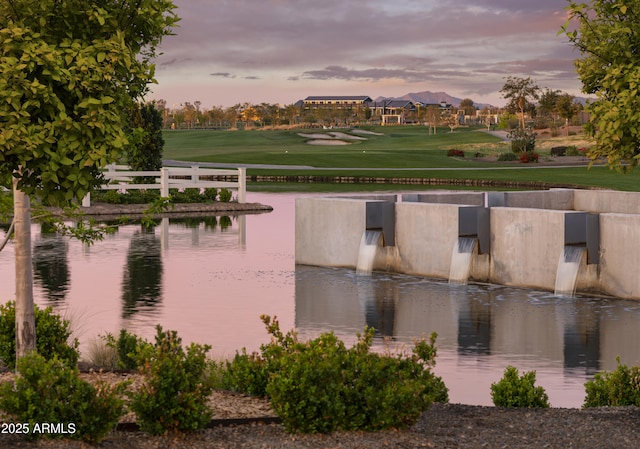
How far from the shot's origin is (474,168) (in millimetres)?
71812

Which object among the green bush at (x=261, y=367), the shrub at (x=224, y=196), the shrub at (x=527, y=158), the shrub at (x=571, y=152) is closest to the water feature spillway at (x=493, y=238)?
the green bush at (x=261, y=367)

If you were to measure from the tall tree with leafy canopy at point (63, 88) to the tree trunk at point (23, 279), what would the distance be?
0.54 m

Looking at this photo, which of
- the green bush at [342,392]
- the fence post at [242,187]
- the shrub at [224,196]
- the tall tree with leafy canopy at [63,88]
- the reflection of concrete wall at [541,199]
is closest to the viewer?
the green bush at [342,392]

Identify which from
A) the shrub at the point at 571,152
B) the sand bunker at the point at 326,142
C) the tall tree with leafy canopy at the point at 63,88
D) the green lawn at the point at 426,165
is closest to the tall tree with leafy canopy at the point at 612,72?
the tall tree with leafy canopy at the point at 63,88

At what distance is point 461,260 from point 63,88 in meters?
13.1

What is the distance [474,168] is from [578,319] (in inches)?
2180

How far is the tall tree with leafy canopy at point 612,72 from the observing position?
10.4 metres

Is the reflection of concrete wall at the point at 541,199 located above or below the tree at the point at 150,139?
below

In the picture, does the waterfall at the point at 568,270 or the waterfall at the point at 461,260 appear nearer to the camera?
the waterfall at the point at 568,270

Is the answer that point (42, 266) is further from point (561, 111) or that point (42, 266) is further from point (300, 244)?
point (561, 111)

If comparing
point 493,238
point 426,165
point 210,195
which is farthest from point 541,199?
point 426,165

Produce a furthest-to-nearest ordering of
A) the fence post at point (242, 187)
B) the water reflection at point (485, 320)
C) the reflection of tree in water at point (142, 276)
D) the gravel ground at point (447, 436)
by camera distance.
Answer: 1. the fence post at point (242, 187)
2. the reflection of tree in water at point (142, 276)
3. the water reflection at point (485, 320)
4. the gravel ground at point (447, 436)

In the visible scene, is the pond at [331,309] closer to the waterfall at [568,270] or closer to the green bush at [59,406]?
the waterfall at [568,270]

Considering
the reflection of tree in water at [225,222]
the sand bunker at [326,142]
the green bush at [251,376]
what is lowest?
the reflection of tree in water at [225,222]
